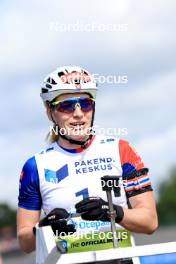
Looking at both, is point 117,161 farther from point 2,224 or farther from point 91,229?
point 2,224

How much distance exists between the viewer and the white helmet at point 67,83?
25.3 ft

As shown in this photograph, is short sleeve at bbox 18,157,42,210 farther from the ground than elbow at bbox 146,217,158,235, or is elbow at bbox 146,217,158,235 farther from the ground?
short sleeve at bbox 18,157,42,210

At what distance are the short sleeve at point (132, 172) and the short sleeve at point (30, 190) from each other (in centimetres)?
76

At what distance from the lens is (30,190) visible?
7.57 m

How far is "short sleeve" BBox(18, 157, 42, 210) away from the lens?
7570 millimetres

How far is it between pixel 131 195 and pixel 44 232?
3.42ft

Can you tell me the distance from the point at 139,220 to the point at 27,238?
99cm

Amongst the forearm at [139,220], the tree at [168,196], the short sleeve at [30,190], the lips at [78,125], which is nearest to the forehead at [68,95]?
the lips at [78,125]

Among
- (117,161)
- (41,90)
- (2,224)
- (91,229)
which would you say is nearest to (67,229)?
(91,229)

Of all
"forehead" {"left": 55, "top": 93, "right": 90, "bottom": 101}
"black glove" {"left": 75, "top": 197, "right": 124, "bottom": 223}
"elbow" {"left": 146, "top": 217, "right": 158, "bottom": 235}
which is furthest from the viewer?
"forehead" {"left": 55, "top": 93, "right": 90, "bottom": 101}

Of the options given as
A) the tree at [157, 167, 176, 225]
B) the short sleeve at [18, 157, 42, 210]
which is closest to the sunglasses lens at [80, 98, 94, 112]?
the short sleeve at [18, 157, 42, 210]

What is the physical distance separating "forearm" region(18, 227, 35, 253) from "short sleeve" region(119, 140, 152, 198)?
88 centimetres

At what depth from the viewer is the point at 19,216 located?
7.61 meters

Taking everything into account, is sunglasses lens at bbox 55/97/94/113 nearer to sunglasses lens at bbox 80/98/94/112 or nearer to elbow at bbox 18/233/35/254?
sunglasses lens at bbox 80/98/94/112
